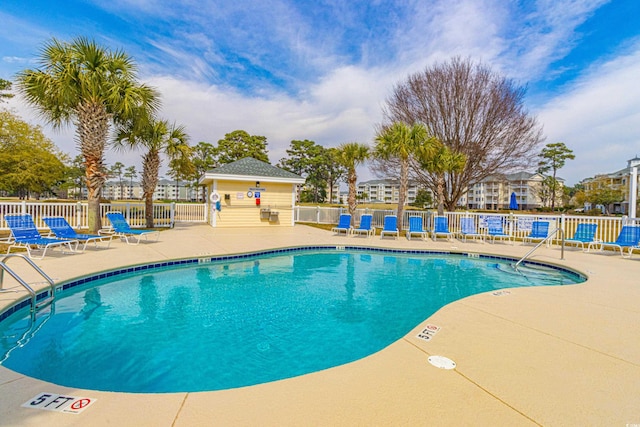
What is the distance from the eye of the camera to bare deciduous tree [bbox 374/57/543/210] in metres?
16.2

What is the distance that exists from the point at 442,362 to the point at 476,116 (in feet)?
55.8

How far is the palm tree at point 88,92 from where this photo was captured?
29.9 ft

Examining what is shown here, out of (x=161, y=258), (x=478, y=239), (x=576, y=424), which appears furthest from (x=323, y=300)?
(x=478, y=239)

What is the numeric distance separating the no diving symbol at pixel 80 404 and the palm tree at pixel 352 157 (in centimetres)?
1308

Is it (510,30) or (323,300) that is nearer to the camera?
(323,300)

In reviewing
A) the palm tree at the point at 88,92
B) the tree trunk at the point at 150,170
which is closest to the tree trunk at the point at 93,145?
the palm tree at the point at 88,92

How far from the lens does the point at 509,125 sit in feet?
53.7

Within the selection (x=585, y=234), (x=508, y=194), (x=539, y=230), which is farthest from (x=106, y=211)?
(x=508, y=194)

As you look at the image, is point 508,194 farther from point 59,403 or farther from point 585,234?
point 59,403

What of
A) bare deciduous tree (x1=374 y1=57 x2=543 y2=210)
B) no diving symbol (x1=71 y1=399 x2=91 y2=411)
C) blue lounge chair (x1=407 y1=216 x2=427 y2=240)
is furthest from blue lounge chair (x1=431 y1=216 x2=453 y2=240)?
no diving symbol (x1=71 y1=399 x2=91 y2=411)

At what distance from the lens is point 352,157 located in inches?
574

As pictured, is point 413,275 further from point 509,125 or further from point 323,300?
point 509,125

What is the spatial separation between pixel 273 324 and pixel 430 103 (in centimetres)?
1644

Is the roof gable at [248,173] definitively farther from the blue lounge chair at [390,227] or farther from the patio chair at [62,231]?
the patio chair at [62,231]
